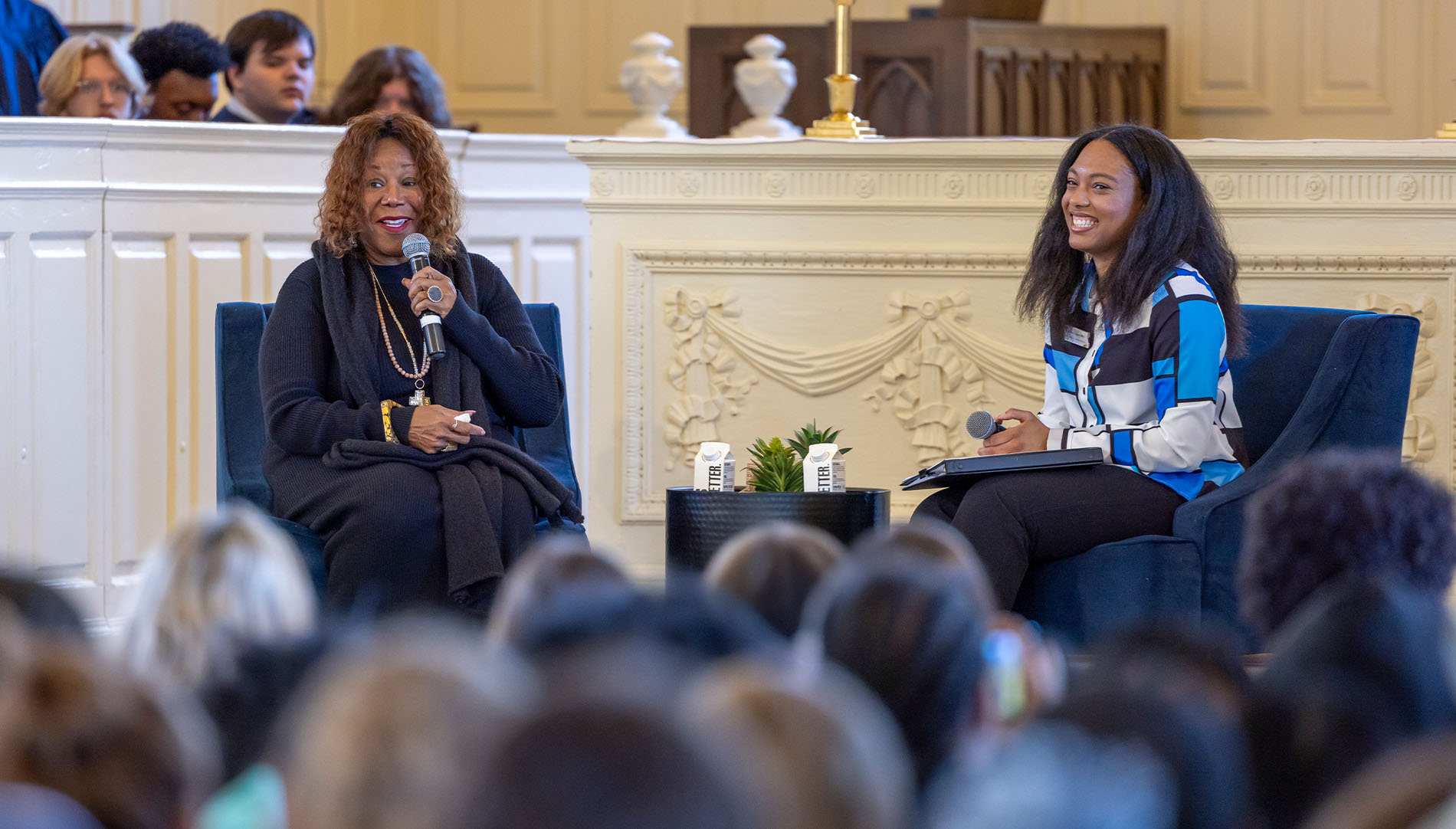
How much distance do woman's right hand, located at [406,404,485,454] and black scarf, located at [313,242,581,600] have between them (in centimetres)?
2

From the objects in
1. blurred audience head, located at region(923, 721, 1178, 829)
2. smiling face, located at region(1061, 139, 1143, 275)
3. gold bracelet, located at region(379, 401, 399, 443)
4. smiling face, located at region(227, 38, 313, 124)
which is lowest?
blurred audience head, located at region(923, 721, 1178, 829)

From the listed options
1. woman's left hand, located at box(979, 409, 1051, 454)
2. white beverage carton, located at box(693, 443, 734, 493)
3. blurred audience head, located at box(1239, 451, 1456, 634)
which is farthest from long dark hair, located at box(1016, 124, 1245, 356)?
blurred audience head, located at box(1239, 451, 1456, 634)

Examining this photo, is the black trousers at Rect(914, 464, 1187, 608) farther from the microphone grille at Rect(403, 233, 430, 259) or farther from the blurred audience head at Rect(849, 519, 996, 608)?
the blurred audience head at Rect(849, 519, 996, 608)

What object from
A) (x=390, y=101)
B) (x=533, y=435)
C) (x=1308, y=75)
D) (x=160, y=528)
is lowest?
(x=160, y=528)

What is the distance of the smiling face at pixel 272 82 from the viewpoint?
4559 millimetres

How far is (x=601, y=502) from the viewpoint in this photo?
3.85m

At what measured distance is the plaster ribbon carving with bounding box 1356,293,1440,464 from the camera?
→ 3.49 m

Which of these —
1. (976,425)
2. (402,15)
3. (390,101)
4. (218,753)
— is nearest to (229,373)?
(976,425)

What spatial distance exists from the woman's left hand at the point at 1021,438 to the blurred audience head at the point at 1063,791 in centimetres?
202

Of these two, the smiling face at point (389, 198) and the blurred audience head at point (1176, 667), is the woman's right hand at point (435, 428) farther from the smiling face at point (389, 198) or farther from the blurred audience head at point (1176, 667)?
the blurred audience head at point (1176, 667)

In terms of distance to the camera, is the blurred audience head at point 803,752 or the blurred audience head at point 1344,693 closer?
the blurred audience head at point 803,752

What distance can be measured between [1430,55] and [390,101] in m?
4.29

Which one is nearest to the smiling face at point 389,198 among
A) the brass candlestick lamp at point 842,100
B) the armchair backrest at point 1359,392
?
the brass candlestick lamp at point 842,100

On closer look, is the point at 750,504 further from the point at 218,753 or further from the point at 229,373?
the point at 218,753
